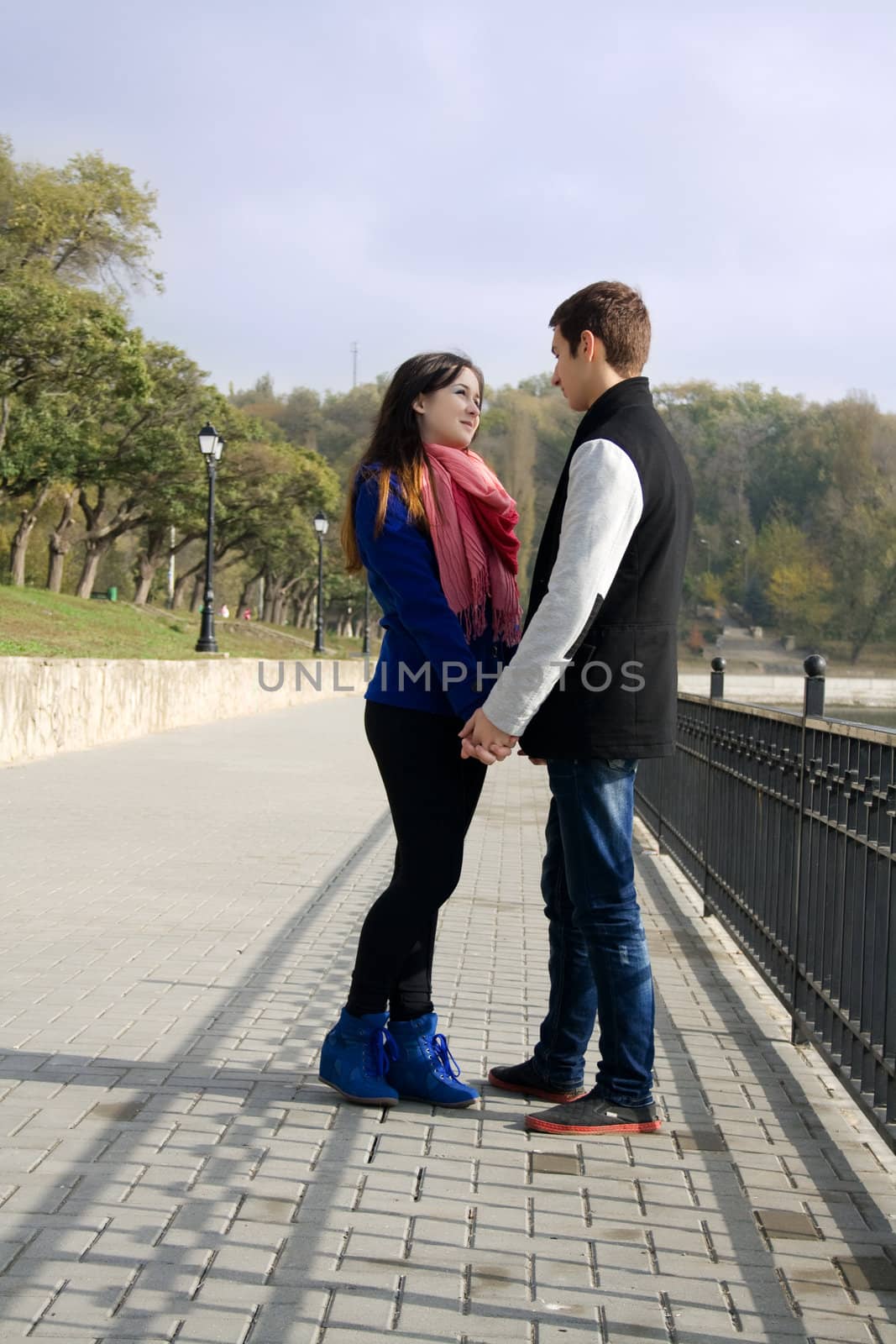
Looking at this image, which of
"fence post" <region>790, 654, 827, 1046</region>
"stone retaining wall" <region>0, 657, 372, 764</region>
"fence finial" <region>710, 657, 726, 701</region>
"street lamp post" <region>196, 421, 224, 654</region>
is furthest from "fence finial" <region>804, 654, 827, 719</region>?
"street lamp post" <region>196, 421, 224, 654</region>

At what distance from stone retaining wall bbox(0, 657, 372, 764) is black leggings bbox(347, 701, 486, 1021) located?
35.0ft

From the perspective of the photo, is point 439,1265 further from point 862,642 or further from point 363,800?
point 862,642

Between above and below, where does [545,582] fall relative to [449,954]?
above

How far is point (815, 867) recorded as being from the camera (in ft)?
15.1

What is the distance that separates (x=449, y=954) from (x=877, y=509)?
128149 mm

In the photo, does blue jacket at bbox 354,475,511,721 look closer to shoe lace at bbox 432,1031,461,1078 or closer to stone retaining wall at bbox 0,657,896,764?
shoe lace at bbox 432,1031,461,1078

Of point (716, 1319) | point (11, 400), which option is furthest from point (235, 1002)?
point (11, 400)

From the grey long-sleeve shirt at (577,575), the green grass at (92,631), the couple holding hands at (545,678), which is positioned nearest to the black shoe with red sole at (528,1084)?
the couple holding hands at (545,678)

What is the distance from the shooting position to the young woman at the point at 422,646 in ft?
12.3

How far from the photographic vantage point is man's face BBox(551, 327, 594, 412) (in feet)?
12.1

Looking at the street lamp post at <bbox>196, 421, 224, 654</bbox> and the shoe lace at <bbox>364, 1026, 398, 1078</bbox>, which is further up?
the street lamp post at <bbox>196, 421, 224, 654</bbox>

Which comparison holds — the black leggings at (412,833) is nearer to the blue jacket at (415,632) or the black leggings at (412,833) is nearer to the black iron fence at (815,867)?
the blue jacket at (415,632)

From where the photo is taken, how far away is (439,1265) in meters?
2.91

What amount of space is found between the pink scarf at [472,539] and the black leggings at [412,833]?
0.29m
